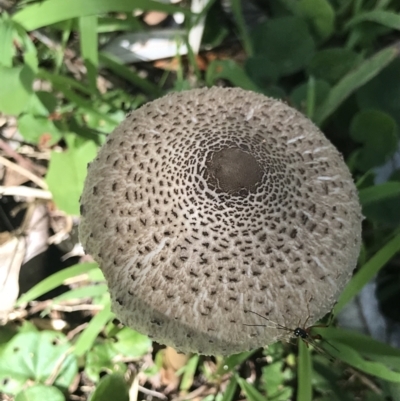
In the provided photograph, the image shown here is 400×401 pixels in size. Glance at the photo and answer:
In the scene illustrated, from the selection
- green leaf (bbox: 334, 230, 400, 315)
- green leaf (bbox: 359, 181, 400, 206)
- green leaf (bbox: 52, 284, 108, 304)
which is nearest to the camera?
green leaf (bbox: 334, 230, 400, 315)

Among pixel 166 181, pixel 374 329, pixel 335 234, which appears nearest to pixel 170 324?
pixel 166 181

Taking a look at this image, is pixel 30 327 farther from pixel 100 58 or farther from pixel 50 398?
pixel 100 58

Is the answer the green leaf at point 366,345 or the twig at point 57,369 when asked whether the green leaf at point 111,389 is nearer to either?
the twig at point 57,369

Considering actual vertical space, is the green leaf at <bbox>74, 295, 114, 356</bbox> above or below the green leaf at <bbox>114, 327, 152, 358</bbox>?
above

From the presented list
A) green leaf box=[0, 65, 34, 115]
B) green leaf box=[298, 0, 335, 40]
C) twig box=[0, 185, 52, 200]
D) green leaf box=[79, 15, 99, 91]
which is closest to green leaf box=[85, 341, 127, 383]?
twig box=[0, 185, 52, 200]

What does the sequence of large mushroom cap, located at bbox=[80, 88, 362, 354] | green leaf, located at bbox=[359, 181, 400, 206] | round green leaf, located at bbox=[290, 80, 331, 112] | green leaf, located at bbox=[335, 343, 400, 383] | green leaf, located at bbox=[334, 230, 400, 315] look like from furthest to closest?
round green leaf, located at bbox=[290, 80, 331, 112] < green leaf, located at bbox=[359, 181, 400, 206] < green leaf, located at bbox=[334, 230, 400, 315] < green leaf, located at bbox=[335, 343, 400, 383] < large mushroom cap, located at bbox=[80, 88, 362, 354]

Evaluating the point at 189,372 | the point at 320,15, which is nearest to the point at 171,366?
the point at 189,372

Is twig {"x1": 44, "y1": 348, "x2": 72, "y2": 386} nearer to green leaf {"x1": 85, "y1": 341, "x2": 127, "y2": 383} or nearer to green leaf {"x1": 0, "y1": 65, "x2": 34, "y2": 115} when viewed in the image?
green leaf {"x1": 85, "y1": 341, "x2": 127, "y2": 383}

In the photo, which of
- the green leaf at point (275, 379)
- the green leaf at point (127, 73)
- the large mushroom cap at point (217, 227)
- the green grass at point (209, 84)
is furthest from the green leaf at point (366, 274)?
the green leaf at point (127, 73)
